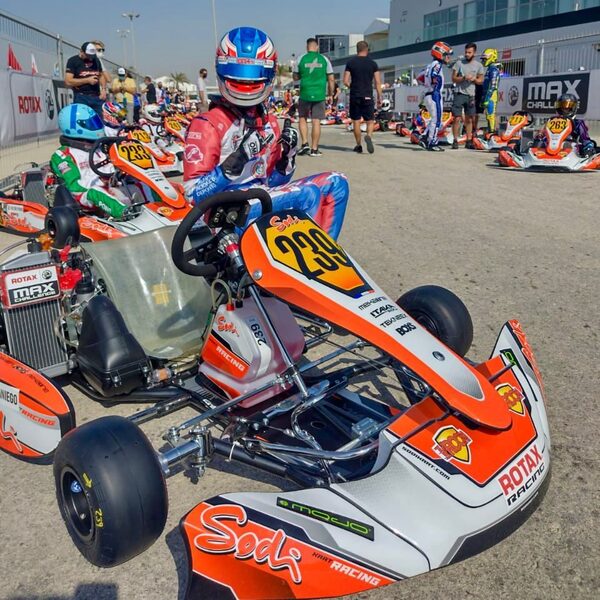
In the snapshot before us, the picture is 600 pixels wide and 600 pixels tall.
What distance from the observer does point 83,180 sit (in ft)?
19.6

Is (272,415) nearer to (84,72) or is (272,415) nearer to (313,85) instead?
(84,72)

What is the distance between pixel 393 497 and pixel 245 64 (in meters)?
2.45

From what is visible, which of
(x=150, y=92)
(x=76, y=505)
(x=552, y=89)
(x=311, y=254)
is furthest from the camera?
(x=150, y=92)

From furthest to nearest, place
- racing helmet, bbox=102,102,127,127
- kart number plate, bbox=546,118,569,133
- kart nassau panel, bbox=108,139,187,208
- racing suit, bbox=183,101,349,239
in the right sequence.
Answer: racing helmet, bbox=102,102,127,127, kart number plate, bbox=546,118,569,133, kart nassau panel, bbox=108,139,187,208, racing suit, bbox=183,101,349,239

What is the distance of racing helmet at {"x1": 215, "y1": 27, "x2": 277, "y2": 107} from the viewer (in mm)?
3365

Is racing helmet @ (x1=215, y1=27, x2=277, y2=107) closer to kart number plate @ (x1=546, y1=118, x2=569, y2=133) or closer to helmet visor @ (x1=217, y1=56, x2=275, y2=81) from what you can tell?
helmet visor @ (x1=217, y1=56, x2=275, y2=81)

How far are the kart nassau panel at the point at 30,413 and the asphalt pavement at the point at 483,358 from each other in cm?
11

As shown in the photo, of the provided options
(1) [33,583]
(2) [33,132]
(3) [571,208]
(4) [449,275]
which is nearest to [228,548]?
(1) [33,583]

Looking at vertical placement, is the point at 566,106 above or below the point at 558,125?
above

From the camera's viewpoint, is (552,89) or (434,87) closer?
(434,87)

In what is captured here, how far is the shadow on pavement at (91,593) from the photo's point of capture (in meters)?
1.88

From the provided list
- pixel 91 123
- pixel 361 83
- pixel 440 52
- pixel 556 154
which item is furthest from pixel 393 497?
pixel 440 52

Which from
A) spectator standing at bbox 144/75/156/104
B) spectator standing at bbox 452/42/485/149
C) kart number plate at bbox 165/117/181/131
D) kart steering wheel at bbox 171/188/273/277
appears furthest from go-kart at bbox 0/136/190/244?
spectator standing at bbox 144/75/156/104

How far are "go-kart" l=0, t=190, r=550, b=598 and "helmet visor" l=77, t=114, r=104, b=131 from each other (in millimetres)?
3366
